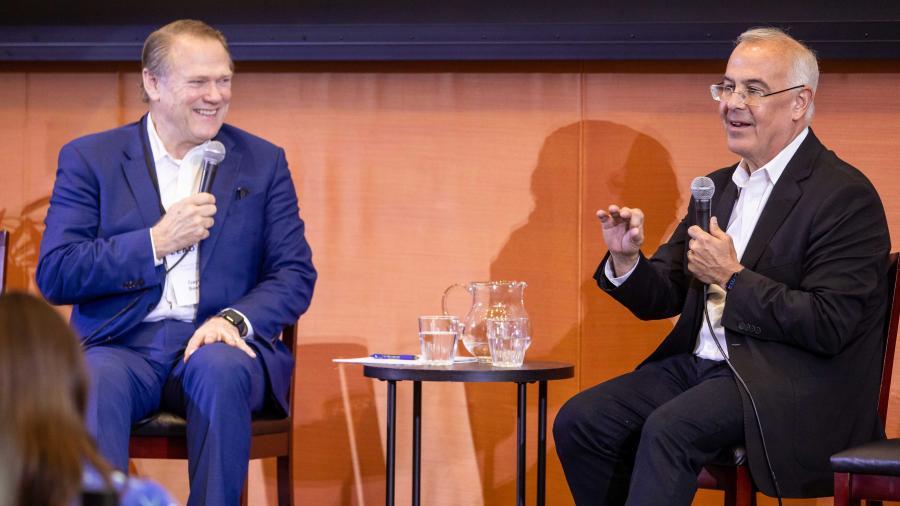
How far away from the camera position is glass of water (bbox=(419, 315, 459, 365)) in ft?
9.85

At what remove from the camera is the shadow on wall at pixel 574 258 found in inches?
151

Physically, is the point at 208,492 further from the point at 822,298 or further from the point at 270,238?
the point at 822,298

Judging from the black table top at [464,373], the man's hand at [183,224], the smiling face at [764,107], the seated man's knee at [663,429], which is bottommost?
the seated man's knee at [663,429]

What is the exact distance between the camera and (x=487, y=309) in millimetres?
3049

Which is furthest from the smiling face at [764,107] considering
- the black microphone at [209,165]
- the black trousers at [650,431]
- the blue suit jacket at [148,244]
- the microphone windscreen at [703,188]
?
the black microphone at [209,165]

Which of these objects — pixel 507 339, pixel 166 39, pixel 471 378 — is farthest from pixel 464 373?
pixel 166 39

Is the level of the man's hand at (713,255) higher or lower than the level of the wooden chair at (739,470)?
higher

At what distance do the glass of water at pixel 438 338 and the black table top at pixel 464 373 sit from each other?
0.29 ft

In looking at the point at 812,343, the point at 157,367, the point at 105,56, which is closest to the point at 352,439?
the point at 157,367

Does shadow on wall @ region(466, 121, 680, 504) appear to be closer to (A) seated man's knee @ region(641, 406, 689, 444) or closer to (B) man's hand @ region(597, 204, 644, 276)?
(B) man's hand @ region(597, 204, 644, 276)

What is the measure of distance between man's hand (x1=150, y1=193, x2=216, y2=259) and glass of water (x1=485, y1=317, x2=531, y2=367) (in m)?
0.84

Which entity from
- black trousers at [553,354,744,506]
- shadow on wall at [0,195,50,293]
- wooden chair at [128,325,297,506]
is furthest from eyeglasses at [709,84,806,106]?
shadow on wall at [0,195,50,293]

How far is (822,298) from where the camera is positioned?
2.63m

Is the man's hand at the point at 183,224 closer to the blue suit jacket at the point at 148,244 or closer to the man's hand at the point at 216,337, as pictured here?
the blue suit jacket at the point at 148,244
